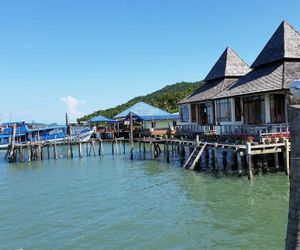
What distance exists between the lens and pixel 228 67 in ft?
108

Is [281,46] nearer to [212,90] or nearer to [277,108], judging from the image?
[277,108]

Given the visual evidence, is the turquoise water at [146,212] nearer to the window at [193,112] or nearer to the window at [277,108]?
the window at [277,108]

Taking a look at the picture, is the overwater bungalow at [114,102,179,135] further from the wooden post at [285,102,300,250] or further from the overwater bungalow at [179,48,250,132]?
the wooden post at [285,102,300,250]

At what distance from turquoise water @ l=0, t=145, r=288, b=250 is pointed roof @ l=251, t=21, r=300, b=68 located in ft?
29.9

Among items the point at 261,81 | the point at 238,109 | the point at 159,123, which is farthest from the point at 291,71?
the point at 159,123

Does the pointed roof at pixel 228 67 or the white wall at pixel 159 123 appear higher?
the pointed roof at pixel 228 67

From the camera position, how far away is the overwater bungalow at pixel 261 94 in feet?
78.3

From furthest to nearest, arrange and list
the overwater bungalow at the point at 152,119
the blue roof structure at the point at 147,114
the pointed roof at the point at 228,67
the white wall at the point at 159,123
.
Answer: the white wall at the point at 159,123 < the blue roof structure at the point at 147,114 < the overwater bungalow at the point at 152,119 < the pointed roof at the point at 228,67

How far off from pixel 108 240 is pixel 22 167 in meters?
23.7

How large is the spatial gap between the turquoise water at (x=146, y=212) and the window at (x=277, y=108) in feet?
15.5

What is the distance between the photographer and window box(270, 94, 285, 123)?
2439 centimetres

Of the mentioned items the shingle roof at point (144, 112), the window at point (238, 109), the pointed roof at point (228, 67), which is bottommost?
the window at point (238, 109)

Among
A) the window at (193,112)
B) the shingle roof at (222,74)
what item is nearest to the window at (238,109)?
the shingle roof at (222,74)

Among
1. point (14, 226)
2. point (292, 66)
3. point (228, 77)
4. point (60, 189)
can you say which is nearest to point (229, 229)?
point (14, 226)
